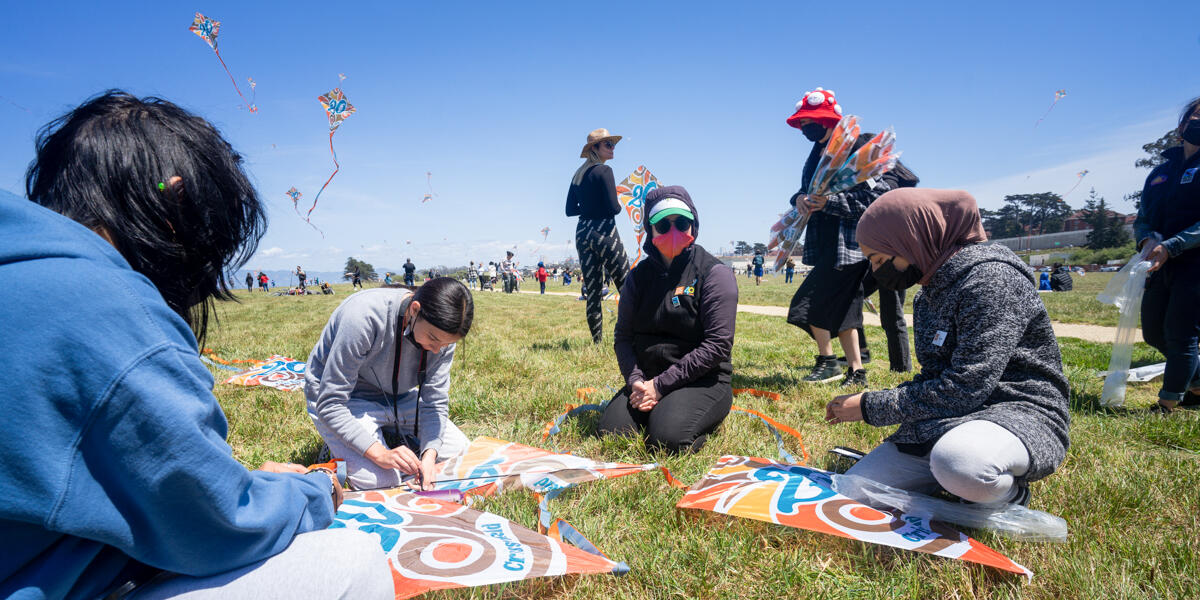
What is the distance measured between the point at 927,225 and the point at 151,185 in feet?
8.28

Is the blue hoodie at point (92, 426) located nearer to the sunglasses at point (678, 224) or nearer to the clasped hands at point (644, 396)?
the clasped hands at point (644, 396)

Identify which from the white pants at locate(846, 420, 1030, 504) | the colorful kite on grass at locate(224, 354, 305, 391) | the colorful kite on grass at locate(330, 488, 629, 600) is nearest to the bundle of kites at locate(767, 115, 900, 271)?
the white pants at locate(846, 420, 1030, 504)

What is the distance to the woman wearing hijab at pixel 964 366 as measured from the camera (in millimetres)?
2055

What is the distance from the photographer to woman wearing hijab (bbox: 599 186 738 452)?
3213mm

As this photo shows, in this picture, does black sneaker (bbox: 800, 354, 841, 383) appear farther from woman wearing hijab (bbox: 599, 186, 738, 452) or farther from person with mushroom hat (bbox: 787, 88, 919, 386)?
woman wearing hijab (bbox: 599, 186, 738, 452)

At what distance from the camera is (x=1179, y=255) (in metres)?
3.50

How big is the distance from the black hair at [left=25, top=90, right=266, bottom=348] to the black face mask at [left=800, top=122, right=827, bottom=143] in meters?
4.22

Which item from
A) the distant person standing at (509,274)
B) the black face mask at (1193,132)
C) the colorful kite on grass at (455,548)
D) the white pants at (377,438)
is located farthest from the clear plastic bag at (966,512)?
the distant person standing at (509,274)

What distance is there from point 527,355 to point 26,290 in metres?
5.33

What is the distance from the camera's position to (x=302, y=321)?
37.4 ft

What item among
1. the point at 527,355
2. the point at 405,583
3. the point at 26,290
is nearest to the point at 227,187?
the point at 26,290

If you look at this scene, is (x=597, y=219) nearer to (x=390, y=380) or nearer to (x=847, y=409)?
(x=390, y=380)

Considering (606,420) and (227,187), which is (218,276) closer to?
(227,187)

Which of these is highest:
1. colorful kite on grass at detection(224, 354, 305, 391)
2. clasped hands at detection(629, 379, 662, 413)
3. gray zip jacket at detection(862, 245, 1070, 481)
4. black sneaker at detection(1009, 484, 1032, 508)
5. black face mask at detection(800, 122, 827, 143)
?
black face mask at detection(800, 122, 827, 143)
